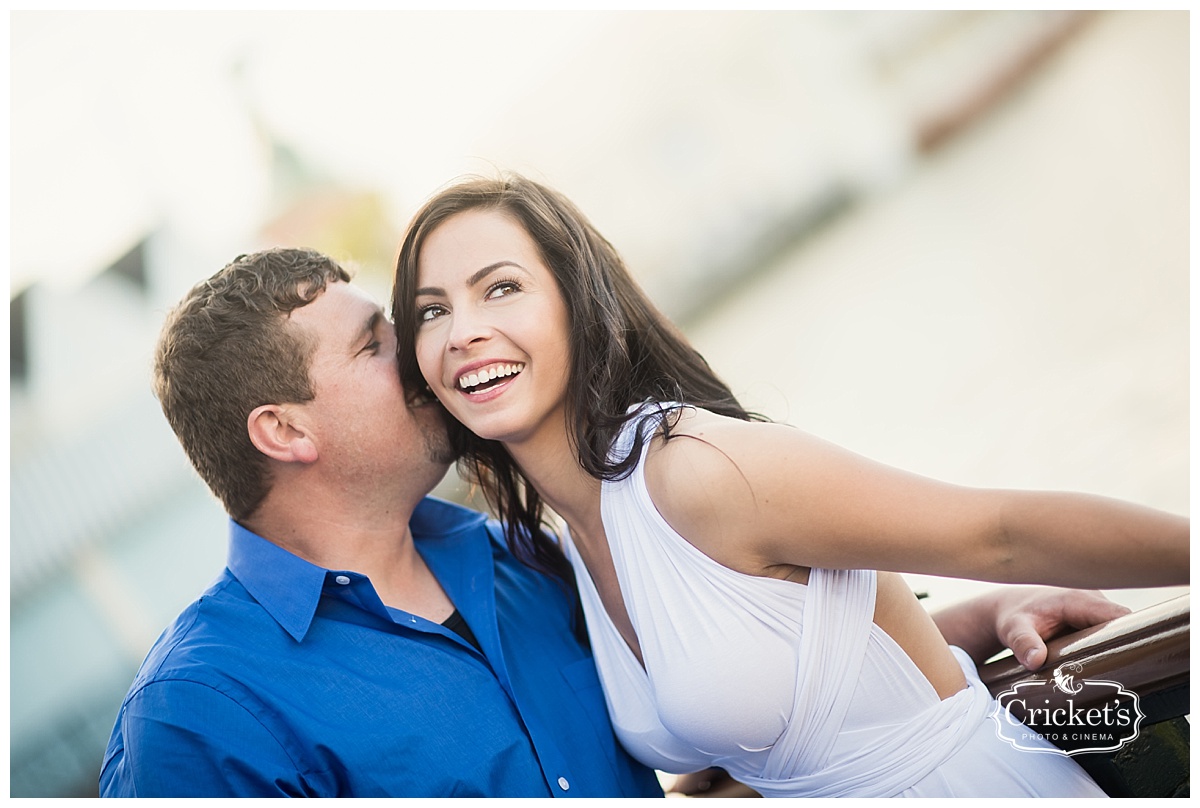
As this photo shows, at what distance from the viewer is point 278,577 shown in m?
1.54

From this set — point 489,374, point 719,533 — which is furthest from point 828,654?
point 489,374

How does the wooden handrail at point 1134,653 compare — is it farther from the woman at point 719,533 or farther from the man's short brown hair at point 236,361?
the man's short brown hair at point 236,361

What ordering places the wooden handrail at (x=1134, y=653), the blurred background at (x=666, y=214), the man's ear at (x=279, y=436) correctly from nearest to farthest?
1. the wooden handrail at (x=1134, y=653)
2. the man's ear at (x=279, y=436)
3. the blurred background at (x=666, y=214)

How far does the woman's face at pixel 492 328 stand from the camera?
4.89ft

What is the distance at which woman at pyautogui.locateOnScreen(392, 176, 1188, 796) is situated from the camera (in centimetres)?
119

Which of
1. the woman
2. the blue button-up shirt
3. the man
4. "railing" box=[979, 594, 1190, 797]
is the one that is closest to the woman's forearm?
the woman

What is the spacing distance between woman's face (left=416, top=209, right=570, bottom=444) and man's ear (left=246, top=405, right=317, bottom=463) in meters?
0.29

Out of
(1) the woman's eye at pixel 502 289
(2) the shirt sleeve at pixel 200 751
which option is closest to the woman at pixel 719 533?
(1) the woman's eye at pixel 502 289

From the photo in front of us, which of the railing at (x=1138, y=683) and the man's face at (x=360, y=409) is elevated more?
the man's face at (x=360, y=409)

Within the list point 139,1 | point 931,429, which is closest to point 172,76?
point 139,1

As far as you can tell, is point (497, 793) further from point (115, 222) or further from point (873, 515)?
point (115, 222)

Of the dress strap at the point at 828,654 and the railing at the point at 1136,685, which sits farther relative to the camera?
the dress strap at the point at 828,654

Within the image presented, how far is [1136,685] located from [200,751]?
52.6 inches

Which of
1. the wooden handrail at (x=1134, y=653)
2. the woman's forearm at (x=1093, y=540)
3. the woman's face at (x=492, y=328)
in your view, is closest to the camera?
the woman's forearm at (x=1093, y=540)
